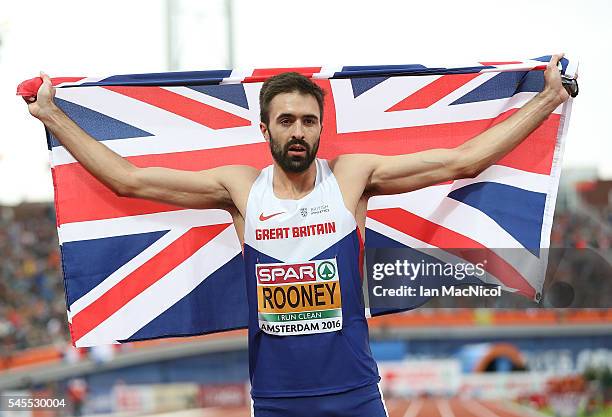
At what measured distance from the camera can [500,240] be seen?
393cm

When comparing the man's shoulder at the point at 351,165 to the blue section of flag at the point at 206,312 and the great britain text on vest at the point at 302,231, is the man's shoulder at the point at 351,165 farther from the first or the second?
the blue section of flag at the point at 206,312

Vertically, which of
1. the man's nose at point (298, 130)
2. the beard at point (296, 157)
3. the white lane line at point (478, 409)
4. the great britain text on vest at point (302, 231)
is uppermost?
the man's nose at point (298, 130)

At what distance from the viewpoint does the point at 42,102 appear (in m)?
3.48

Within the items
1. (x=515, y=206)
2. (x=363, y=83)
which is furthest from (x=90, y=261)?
(x=515, y=206)

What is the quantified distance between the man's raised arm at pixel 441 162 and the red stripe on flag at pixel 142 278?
846 mm

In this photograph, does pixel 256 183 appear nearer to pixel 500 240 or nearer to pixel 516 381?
pixel 500 240

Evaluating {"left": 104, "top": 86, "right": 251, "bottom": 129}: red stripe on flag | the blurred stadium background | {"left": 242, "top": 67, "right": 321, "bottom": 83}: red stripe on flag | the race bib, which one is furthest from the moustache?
the blurred stadium background

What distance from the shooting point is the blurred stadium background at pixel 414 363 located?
1338 centimetres

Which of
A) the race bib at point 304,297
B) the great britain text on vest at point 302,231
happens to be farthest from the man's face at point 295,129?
the race bib at point 304,297

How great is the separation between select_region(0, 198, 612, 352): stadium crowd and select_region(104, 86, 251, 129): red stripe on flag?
10.1 meters

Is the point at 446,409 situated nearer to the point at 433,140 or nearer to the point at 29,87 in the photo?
the point at 433,140

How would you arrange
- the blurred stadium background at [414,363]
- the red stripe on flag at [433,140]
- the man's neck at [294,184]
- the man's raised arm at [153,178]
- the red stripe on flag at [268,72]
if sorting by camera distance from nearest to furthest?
the man's neck at [294,184]
the man's raised arm at [153,178]
the red stripe on flag at [268,72]
the red stripe on flag at [433,140]
the blurred stadium background at [414,363]

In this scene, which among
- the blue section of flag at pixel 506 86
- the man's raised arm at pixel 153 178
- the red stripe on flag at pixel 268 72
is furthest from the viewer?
the blue section of flag at pixel 506 86

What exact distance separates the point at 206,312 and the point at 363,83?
1233 mm
